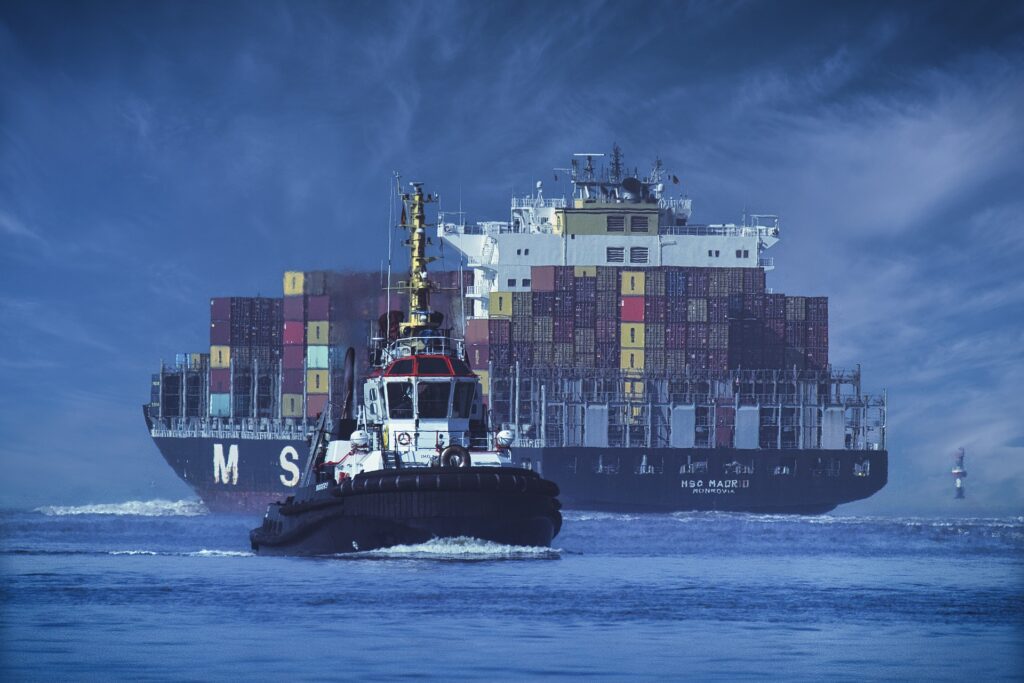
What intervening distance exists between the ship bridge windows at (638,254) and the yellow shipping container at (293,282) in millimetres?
20920

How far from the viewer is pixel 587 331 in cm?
10825

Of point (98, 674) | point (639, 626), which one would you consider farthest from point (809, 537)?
point (98, 674)

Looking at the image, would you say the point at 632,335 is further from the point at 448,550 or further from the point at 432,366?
the point at 448,550

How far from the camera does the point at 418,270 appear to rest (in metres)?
51.8

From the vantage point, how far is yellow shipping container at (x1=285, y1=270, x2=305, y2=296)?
366 ft

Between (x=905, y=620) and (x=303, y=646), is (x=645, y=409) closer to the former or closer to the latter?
(x=905, y=620)

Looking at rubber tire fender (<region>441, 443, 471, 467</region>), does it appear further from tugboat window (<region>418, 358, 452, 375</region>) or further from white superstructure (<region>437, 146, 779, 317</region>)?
white superstructure (<region>437, 146, 779, 317</region>)

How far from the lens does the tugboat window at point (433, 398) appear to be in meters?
49.1

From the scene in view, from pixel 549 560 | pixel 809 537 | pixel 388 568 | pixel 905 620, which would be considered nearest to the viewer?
pixel 905 620

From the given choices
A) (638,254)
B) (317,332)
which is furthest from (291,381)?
(638,254)

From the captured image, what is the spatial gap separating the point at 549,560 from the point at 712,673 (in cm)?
2034

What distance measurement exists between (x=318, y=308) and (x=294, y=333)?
2.13 m

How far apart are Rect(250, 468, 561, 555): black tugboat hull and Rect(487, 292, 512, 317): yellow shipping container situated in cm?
5994

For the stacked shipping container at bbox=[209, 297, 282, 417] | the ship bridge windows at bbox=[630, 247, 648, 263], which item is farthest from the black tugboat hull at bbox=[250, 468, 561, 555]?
the ship bridge windows at bbox=[630, 247, 648, 263]
